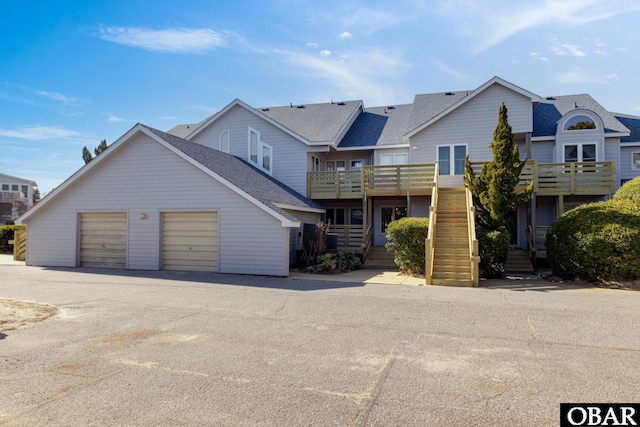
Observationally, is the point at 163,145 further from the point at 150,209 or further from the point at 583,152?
the point at 583,152

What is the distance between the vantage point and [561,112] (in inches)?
842

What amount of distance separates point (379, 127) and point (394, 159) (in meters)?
3.20

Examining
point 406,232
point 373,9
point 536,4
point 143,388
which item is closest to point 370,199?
point 406,232

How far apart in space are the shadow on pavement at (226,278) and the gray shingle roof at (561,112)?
1432cm

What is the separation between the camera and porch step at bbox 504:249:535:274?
53.4 feet

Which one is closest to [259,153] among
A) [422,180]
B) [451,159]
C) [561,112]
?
[422,180]

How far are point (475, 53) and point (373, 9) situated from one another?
13.6ft

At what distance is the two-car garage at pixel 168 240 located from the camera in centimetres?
1560

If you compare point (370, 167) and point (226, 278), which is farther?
point (370, 167)

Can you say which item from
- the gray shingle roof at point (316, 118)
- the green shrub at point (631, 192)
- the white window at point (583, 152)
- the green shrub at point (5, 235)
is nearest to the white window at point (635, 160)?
the white window at point (583, 152)

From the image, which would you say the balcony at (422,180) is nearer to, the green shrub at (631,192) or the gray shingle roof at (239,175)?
the gray shingle roof at (239,175)

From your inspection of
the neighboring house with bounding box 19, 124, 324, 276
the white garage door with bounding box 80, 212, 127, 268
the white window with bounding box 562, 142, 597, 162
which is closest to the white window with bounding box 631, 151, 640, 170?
the white window with bounding box 562, 142, 597, 162

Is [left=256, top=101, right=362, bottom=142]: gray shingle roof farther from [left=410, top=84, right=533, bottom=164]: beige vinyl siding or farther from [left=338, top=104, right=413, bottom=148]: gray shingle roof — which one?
[left=410, top=84, right=533, bottom=164]: beige vinyl siding

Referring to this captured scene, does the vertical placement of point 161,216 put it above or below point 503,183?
below
